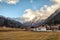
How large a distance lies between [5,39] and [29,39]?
200 inches

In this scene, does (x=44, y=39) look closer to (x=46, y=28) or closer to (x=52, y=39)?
(x=52, y=39)

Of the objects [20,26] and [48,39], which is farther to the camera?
[20,26]

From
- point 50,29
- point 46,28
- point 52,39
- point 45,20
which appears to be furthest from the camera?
point 45,20

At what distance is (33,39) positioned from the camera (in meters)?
30.3

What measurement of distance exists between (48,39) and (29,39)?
13.5ft

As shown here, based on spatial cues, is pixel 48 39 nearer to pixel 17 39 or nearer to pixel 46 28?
pixel 17 39

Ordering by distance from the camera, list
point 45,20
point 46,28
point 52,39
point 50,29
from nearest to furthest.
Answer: point 52,39 < point 50,29 < point 46,28 < point 45,20

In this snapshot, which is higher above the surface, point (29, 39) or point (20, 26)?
point (20, 26)

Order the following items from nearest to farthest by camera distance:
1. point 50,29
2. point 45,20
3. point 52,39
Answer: point 52,39 → point 50,29 → point 45,20

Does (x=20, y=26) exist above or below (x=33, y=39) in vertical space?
above

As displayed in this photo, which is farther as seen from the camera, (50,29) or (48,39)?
(50,29)

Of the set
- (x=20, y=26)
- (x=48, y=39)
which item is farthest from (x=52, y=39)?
(x=20, y=26)

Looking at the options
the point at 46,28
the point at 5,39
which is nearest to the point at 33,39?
the point at 5,39

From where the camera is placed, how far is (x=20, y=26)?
47.2m
